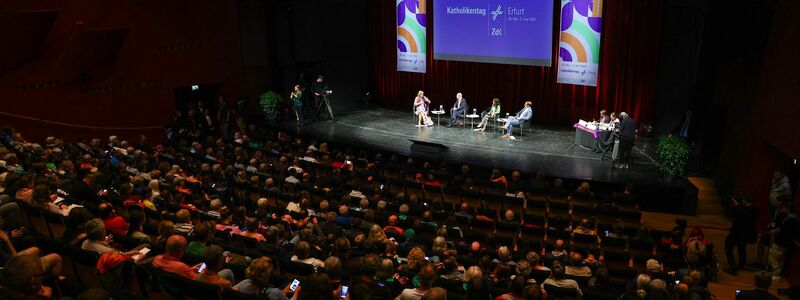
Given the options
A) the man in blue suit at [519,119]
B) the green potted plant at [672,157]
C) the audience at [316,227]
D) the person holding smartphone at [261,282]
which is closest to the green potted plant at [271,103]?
the audience at [316,227]

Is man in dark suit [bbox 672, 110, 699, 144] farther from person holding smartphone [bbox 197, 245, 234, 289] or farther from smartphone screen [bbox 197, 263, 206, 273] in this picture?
Answer: smartphone screen [bbox 197, 263, 206, 273]

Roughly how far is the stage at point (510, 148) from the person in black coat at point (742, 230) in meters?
2.07

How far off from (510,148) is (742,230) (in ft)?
18.5

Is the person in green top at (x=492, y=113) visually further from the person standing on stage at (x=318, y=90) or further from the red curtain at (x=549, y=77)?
the person standing on stage at (x=318, y=90)

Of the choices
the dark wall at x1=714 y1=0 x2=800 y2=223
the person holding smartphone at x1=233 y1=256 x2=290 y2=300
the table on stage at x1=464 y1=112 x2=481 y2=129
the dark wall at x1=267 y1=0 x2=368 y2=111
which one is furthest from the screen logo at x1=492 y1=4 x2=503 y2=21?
the person holding smartphone at x1=233 y1=256 x2=290 y2=300

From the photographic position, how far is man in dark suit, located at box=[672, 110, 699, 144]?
12406mm

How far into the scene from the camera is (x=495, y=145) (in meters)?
13.5

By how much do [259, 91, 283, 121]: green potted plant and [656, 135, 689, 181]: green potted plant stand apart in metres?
9.80

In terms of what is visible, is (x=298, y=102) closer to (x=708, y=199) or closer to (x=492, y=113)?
(x=492, y=113)

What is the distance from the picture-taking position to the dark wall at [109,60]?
12.4 meters

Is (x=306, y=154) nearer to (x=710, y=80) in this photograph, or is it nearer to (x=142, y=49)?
(x=142, y=49)

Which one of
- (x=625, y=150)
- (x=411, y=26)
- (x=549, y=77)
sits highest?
(x=411, y=26)

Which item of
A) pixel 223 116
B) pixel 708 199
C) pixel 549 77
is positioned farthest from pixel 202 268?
pixel 549 77

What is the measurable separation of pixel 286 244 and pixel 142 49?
10159 millimetres
